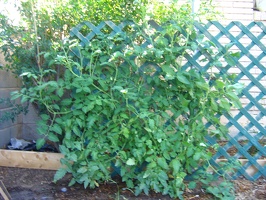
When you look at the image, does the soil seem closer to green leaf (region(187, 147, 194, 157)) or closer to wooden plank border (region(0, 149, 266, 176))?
wooden plank border (region(0, 149, 266, 176))

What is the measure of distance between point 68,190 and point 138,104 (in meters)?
1.08

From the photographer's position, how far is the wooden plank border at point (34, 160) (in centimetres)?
368

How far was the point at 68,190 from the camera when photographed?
3.30 m

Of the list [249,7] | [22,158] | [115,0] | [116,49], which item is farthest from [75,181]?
[249,7]

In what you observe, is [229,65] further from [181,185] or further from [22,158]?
[22,158]

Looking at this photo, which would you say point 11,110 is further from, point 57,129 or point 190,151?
point 190,151

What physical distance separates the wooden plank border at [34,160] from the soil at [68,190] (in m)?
0.08

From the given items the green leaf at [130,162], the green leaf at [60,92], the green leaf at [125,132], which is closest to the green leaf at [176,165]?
the green leaf at [130,162]

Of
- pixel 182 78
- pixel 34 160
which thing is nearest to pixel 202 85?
pixel 182 78

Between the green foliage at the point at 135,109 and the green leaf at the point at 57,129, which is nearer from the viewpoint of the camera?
the green foliage at the point at 135,109

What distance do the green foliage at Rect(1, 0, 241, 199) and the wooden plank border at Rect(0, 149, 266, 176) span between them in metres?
0.38

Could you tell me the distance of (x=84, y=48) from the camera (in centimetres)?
340

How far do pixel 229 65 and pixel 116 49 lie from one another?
3.78 feet

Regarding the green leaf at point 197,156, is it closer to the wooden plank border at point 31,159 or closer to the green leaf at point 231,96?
the green leaf at point 231,96
